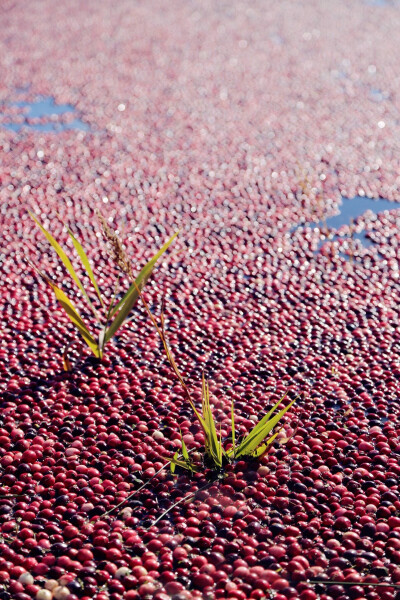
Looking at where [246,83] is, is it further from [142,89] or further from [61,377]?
[61,377]

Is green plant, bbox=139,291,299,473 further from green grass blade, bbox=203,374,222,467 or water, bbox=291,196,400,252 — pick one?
water, bbox=291,196,400,252

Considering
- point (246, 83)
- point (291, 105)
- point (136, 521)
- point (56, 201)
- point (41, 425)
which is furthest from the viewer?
point (246, 83)

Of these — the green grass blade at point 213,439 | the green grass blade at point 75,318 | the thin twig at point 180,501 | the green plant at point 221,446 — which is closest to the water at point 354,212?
the green grass blade at point 75,318

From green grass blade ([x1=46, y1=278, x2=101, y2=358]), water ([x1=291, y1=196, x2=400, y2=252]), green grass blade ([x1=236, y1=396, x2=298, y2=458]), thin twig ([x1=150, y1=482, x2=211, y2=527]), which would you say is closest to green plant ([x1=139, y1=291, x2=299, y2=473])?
green grass blade ([x1=236, y1=396, x2=298, y2=458])

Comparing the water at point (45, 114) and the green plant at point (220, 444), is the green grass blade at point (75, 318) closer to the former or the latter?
the green plant at point (220, 444)

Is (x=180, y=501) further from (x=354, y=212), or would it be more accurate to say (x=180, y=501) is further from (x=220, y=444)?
(x=354, y=212)

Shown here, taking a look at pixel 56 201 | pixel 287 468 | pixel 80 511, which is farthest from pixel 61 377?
pixel 56 201
